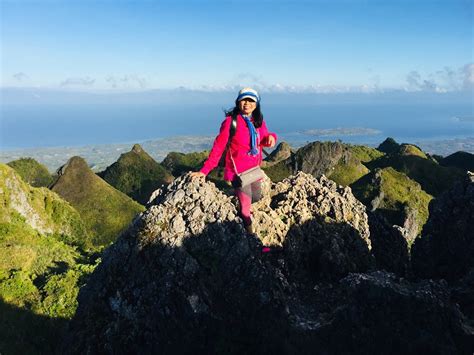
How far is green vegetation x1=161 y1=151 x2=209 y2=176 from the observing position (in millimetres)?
98062

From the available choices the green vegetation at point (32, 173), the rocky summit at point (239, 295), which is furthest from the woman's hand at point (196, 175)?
the green vegetation at point (32, 173)

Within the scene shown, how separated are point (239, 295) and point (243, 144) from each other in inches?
181

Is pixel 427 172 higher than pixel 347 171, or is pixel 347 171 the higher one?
pixel 347 171

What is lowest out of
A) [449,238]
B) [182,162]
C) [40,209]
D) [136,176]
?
[136,176]

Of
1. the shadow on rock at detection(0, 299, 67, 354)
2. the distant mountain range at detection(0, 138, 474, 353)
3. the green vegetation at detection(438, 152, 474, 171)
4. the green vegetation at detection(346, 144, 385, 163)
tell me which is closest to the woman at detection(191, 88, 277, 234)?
the distant mountain range at detection(0, 138, 474, 353)

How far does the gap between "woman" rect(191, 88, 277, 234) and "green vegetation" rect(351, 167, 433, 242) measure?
40608 mm

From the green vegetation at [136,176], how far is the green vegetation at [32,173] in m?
12.8

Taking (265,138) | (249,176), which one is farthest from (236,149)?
(265,138)

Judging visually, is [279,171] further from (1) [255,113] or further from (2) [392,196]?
(1) [255,113]

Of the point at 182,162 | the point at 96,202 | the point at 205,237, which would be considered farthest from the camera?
the point at 182,162

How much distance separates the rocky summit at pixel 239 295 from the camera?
985 centimetres

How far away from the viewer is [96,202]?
5938 centimetres

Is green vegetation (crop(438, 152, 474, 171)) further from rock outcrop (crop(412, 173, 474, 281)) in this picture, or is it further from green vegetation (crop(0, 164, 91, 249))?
green vegetation (crop(0, 164, 91, 249))

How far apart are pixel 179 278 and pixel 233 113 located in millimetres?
5186
